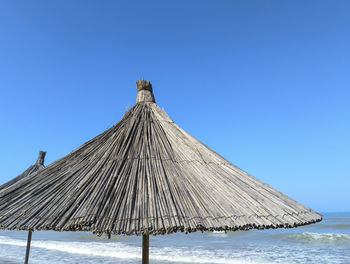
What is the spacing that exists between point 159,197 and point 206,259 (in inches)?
360

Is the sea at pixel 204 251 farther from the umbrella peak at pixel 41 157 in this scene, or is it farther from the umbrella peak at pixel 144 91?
the umbrella peak at pixel 144 91

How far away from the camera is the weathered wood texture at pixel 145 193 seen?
174 cm

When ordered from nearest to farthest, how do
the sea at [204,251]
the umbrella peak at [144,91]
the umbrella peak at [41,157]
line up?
1. the umbrella peak at [144,91]
2. the umbrella peak at [41,157]
3. the sea at [204,251]

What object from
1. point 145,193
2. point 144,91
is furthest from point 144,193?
point 144,91

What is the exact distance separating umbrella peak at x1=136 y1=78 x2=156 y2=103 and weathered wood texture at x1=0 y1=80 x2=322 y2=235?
618 millimetres

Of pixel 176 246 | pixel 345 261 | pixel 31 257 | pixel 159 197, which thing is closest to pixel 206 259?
pixel 176 246

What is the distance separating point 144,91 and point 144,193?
5.30ft

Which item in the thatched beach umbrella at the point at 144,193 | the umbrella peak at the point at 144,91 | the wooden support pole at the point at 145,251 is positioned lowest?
the wooden support pole at the point at 145,251

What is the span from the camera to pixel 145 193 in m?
1.91

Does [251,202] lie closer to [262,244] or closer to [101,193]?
[101,193]

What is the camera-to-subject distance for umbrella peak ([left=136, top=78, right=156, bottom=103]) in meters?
3.16

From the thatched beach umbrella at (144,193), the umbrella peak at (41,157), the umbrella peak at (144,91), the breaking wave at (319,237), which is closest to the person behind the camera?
the thatched beach umbrella at (144,193)

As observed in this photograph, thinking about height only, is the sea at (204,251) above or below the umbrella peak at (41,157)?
below

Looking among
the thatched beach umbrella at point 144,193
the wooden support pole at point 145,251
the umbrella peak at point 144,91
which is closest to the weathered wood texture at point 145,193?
the thatched beach umbrella at point 144,193
